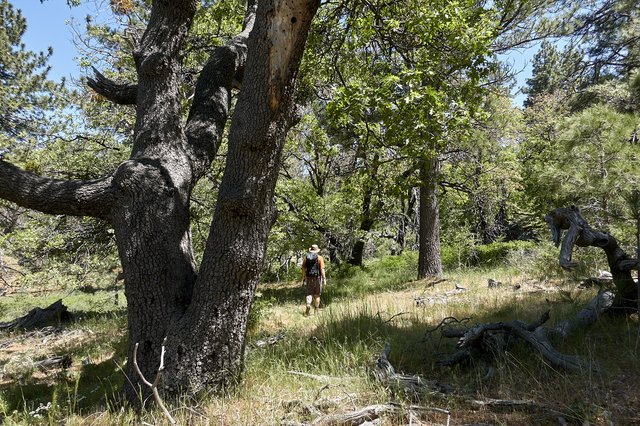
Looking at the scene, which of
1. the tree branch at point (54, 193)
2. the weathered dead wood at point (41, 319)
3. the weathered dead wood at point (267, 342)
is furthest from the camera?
the weathered dead wood at point (41, 319)

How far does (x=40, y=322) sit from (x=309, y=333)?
924 centimetres

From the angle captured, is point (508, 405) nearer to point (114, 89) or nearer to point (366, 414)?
point (366, 414)

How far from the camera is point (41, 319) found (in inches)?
447

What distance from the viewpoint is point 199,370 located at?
11.7 feet

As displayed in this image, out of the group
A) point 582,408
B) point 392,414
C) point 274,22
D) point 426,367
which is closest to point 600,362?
point 582,408

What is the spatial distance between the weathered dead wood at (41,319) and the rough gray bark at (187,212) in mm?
8955

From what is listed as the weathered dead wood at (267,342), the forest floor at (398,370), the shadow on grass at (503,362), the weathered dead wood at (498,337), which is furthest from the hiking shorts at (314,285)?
the weathered dead wood at (498,337)

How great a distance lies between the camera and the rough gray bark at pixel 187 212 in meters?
3.58

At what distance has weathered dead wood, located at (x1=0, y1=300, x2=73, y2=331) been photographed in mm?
11011

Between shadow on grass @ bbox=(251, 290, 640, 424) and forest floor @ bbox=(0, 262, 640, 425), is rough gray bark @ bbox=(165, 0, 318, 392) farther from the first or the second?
shadow on grass @ bbox=(251, 290, 640, 424)

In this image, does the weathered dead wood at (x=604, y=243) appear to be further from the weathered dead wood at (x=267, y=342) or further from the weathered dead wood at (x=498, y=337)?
the weathered dead wood at (x=267, y=342)

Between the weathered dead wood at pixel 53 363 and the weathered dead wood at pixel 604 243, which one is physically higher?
the weathered dead wood at pixel 604 243

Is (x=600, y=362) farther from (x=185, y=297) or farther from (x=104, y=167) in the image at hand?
(x=104, y=167)

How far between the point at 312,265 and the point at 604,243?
6.31 metres
